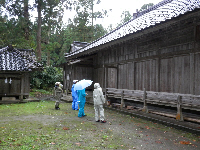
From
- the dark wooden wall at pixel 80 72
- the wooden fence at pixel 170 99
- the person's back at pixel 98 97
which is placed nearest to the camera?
the wooden fence at pixel 170 99

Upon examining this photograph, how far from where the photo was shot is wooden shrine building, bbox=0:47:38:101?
50.6 ft

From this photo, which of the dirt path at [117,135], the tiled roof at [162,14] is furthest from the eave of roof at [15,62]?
the dirt path at [117,135]

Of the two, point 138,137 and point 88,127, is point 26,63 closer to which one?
point 88,127

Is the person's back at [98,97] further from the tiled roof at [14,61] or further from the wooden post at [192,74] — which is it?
the tiled roof at [14,61]

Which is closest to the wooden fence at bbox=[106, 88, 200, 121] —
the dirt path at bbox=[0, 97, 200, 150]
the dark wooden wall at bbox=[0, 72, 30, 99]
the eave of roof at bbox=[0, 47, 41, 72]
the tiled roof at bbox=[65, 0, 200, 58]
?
the dirt path at bbox=[0, 97, 200, 150]

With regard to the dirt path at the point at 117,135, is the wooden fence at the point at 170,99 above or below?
above

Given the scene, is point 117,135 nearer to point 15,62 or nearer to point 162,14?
point 162,14

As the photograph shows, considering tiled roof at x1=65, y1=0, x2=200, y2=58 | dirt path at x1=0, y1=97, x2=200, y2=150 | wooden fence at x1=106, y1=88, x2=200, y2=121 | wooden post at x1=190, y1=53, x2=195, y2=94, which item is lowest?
dirt path at x1=0, y1=97, x2=200, y2=150

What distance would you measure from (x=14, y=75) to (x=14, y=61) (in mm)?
1305

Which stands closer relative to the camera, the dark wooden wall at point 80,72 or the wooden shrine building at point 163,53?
the wooden shrine building at point 163,53

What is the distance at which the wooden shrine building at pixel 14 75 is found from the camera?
1541cm

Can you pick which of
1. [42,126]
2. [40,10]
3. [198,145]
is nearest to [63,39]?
[40,10]

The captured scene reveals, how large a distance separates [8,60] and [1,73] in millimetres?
1375

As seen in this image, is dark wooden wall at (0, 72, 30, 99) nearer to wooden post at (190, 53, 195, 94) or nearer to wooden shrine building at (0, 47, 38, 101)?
wooden shrine building at (0, 47, 38, 101)
